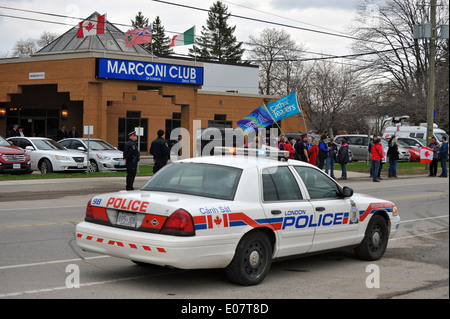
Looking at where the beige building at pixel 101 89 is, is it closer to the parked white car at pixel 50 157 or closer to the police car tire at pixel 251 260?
the parked white car at pixel 50 157

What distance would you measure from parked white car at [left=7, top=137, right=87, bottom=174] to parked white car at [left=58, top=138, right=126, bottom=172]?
0.64m

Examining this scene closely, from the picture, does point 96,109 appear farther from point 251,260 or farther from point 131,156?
point 251,260

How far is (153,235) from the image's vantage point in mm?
6562

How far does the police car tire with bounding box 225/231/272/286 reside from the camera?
6.83 meters

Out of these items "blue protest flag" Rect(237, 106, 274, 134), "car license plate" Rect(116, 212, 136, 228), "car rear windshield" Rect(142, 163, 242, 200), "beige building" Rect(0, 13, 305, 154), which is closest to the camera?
"car license plate" Rect(116, 212, 136, 228)

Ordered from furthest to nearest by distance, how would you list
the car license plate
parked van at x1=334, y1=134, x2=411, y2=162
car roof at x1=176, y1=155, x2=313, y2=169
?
parked van at x1=334, y1=134, x2=411, y2=162 < car roof at x1=176, y1=155, x2=313, y2=169 < the car license plate

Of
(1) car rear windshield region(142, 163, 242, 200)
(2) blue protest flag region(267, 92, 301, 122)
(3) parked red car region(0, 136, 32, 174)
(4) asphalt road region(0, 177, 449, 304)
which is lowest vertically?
(4) asphalt road region(0, 177, 449, 304)

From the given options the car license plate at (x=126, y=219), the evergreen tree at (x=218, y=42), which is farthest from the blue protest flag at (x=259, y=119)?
the evergreen tree at (x=218, y=42)

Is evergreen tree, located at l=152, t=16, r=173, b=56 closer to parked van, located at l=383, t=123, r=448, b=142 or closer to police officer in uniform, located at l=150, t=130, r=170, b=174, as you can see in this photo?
parked van, located at l=383, t=123, r=448, b=142

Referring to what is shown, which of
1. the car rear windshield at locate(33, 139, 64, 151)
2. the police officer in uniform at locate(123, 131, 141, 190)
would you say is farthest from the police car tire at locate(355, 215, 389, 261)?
the car rear windshield at locate(33, 139, 64, 151)

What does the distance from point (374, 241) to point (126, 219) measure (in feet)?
12.9

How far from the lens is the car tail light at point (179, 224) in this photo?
21.1 feet

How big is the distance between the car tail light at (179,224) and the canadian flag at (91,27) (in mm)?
26590
